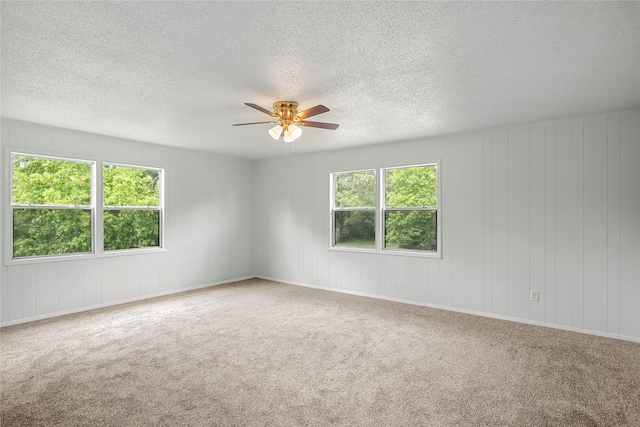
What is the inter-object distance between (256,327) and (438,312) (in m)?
2.42

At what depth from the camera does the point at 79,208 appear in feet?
15.4

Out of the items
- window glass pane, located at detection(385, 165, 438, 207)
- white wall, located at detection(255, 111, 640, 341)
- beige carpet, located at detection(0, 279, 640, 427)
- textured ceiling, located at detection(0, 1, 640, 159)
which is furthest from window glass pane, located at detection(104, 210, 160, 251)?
window glass pane, located at detection(385, 165, 438, 207)

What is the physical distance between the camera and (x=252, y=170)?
7129mm

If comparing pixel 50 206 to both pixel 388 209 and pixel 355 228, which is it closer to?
pixel 355 228

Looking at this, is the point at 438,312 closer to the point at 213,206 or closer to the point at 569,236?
the point at 569,236

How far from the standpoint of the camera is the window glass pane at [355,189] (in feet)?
18.7

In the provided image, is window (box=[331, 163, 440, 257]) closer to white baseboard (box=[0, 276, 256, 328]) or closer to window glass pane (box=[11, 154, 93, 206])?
white baseboard (box=[0, 276, 256, 328])

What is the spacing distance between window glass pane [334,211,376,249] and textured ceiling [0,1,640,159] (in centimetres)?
205

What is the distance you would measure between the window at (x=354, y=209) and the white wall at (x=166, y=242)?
197 cm

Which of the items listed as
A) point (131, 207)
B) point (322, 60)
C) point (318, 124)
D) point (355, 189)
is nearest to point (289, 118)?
point (318, 124)

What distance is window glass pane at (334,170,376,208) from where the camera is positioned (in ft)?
18.7

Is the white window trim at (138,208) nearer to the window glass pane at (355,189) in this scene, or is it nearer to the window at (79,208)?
the window at (79,208)

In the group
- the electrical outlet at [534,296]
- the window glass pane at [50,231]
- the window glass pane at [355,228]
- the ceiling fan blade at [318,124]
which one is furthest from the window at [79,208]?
the electrical outlet at [534,296]

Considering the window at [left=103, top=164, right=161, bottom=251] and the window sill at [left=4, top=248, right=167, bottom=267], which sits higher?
the window at [left=103, top=164, right=161, bottom=251]
